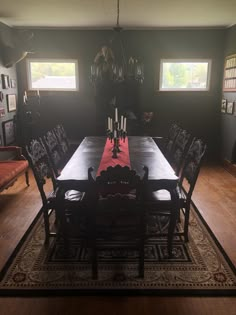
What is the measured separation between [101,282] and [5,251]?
98cm

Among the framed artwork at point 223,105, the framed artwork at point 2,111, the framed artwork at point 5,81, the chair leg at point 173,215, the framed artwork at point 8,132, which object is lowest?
the chair leg at point 173,215

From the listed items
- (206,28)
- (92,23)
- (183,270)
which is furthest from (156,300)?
(206,28)

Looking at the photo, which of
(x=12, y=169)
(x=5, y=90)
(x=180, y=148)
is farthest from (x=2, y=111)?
(x=180, y=148)

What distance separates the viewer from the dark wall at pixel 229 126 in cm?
485

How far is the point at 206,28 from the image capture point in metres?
5.12

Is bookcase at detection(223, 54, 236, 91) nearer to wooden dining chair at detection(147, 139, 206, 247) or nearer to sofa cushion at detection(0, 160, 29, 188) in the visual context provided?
wooden dining chair at detection(147, 139, 206, 247)

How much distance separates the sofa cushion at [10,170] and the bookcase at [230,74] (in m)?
3.71

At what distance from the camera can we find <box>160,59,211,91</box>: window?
17.9 ft

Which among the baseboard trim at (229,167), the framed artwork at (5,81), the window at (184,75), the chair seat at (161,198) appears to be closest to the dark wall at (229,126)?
the baseboard trim at (229,167)

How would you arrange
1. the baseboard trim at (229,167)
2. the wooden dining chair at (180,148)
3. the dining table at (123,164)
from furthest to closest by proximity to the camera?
the baseboard trim at (229,167) < the wooden dining chair at (180,148) < the dining table at (123,164)

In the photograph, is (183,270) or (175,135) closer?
(183,270)

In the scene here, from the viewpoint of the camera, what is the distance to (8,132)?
4938mm

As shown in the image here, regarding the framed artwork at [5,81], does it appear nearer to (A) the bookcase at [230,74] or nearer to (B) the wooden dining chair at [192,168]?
(B) the wooden dining chair at [192,168]

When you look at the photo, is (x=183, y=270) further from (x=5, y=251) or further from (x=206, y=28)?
(x=206, y=28)
